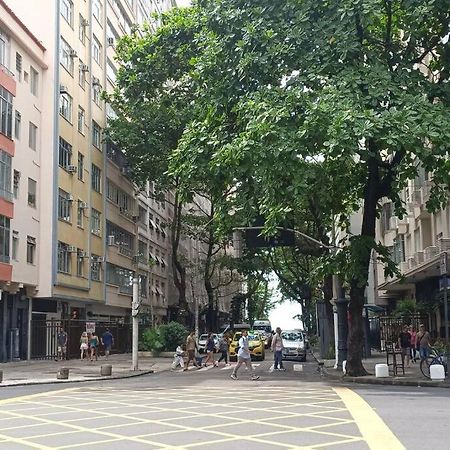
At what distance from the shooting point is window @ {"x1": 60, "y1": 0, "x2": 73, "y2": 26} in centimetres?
4096

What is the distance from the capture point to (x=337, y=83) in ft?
58.6

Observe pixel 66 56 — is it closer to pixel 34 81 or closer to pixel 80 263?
pixel 34 81

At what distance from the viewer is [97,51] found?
4894 centimetres

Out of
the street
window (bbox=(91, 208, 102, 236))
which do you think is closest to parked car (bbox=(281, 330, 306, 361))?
window (bbox=(91, 208, 102, 236))

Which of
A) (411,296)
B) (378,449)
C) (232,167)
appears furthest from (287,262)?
(378,449)

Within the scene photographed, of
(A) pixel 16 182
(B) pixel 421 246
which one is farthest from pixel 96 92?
(B) pixel 421 246

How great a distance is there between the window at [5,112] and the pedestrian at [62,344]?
10658 mm

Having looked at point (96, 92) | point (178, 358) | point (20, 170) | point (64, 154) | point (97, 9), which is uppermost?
point (97, 9)

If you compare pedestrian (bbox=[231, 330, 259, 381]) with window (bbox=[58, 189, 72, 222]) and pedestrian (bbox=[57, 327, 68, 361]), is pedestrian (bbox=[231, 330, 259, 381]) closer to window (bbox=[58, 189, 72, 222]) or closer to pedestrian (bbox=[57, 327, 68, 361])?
pedestrian (bbox=[57, 327, 68, 361])

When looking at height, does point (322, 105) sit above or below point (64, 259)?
above

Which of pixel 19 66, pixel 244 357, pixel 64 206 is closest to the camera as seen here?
pixel 244 357

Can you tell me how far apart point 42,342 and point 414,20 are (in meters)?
27.1

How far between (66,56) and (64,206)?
355 inches

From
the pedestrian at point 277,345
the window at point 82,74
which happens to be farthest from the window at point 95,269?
the pedestrian at point 277,345
